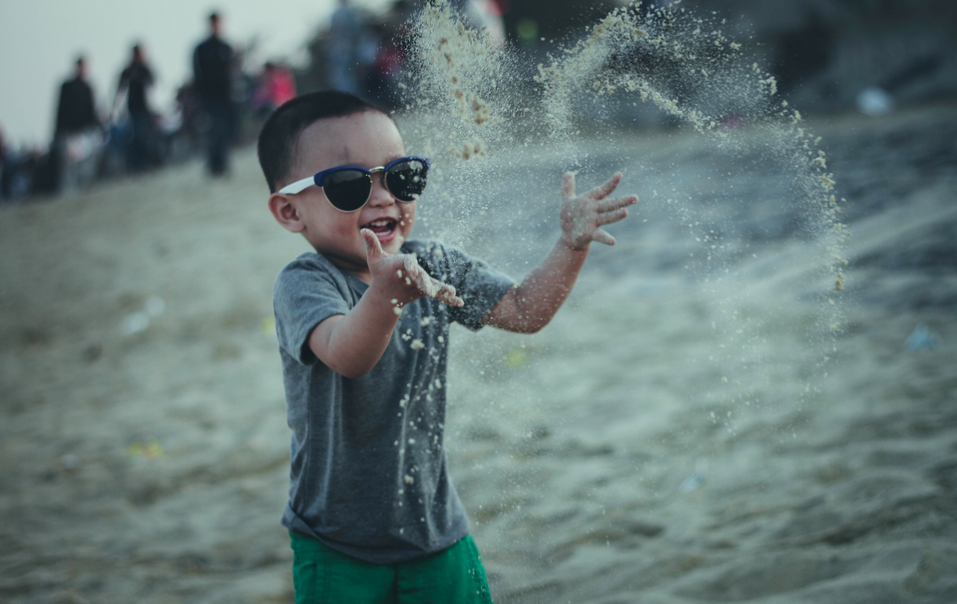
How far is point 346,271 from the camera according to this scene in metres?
1.72

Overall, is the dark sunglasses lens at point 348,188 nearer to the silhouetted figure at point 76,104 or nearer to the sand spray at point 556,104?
the sand spray at point 556,104

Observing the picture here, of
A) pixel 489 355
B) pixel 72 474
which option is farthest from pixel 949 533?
pixel 72 474

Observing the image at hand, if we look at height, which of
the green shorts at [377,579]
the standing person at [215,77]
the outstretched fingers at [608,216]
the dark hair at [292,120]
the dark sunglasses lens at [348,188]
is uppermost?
the standing person at [215,77]

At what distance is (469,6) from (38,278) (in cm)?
812

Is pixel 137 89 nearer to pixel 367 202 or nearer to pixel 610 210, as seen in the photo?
pixel 367 202

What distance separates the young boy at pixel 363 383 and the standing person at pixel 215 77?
7988mm

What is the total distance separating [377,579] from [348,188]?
2.83 feet

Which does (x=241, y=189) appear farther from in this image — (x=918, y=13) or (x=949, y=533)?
(x=918, y=13)

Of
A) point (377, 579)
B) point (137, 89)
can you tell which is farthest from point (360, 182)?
point (137, 89)

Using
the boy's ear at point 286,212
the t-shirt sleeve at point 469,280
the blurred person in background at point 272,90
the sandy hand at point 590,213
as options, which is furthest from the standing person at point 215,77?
the sandy hand at point 590,213

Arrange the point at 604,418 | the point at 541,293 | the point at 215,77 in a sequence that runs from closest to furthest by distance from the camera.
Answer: the point at 541,293, the point at 604,418, the point at 215,77

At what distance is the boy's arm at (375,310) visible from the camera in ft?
4.43

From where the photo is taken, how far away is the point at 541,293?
175cm

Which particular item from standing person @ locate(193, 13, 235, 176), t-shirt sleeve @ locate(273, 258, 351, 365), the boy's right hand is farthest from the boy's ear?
standing person @ locate(193, 13, 235, 176)
